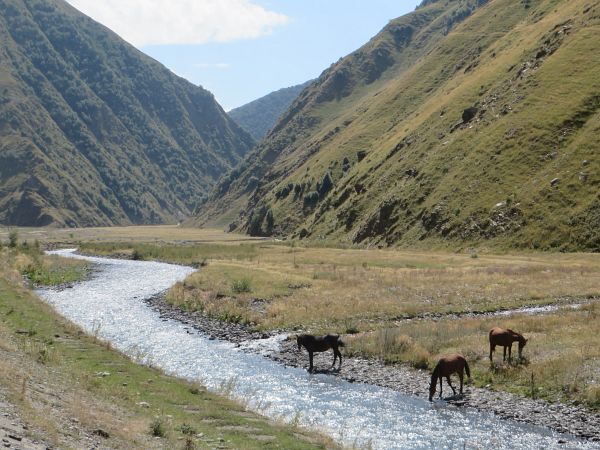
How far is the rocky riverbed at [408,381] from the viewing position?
2358cm

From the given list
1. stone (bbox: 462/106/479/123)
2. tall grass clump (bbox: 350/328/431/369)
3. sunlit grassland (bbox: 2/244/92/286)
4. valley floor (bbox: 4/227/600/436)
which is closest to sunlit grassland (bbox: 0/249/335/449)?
valley floor (bbox: 4/227/600/436)

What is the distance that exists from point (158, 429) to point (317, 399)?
12.5 m

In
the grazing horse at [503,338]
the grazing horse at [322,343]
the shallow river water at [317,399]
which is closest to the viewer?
the shallow river water at [317,399]

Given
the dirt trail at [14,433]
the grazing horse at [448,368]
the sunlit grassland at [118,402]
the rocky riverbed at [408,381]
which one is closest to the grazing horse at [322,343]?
the rocky riverbed at [408,381]

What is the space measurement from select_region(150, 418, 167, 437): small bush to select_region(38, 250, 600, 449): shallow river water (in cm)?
692

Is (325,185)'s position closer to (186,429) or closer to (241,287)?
(241,287)

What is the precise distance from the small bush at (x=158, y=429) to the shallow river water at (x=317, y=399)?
6.92 m

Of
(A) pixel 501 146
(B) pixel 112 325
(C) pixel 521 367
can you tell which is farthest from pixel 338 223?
(C) pixel 521 367

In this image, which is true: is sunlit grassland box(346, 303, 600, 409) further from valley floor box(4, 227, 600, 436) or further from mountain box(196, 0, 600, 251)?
mountain box(196, 0, 600, 251)

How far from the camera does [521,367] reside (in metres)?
29.3

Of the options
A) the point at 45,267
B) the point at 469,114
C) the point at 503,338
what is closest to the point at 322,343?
the point at 503,338

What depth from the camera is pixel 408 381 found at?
30.7 metres

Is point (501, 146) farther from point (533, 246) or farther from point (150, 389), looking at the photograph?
point (150, 389)

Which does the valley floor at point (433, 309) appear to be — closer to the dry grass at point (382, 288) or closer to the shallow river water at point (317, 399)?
the dry grass at point (382, 288)
